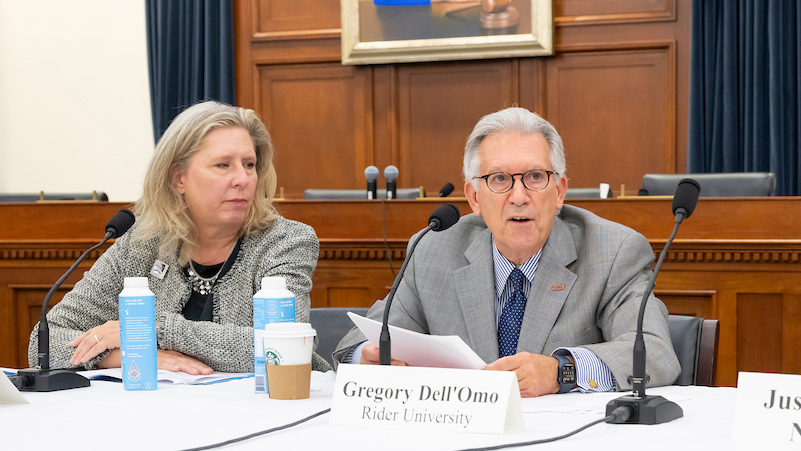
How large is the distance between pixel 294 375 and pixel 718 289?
2.10 meters

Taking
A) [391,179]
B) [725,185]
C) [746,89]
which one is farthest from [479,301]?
[746,89]

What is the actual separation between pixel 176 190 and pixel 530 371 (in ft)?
3.93

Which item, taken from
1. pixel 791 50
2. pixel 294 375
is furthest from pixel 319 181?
pixel 294 375

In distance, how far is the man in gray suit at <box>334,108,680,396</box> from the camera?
177 centimetres

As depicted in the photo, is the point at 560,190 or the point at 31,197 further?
the point at 31,197

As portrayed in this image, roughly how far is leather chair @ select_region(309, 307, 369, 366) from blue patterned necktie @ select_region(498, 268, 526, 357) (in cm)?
35

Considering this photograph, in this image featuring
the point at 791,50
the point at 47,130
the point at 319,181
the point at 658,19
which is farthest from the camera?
the point at 47,130

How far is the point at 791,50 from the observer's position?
5090 millimetres

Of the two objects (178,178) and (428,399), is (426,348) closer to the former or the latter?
(428,399)

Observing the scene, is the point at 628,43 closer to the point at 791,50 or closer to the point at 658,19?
the point at 658,19

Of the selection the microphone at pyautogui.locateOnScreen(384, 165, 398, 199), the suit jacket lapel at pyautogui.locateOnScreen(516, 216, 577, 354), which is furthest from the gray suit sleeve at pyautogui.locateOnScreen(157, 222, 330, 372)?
the microphone at pyautogui.locateOnScreen(384, 165, 398, 199)

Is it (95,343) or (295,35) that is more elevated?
(295,35)

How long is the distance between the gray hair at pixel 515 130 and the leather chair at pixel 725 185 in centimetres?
184

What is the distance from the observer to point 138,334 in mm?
1521
